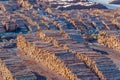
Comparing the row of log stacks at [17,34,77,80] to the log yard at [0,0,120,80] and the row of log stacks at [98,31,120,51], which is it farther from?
the row of log stacks at [98,31,120,51]

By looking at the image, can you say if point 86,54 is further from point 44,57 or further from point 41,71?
point 41,71

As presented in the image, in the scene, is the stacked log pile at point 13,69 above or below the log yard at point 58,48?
above

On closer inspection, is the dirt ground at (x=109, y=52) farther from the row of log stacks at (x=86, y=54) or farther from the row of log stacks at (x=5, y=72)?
the row of log stacks at (x=5, y=72)

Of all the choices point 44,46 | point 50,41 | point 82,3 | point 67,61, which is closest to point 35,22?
point 50,41

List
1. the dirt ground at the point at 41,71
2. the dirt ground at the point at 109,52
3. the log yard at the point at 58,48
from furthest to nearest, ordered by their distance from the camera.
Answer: the dirt ground at the point at 109,52 < the dirt ground at the point at 41,71 < the log yard at the point at 58,48

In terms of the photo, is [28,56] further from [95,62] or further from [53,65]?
[95,62]

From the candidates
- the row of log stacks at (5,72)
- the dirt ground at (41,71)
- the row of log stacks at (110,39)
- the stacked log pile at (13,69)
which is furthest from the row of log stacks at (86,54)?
the row of log stacks at (5,72)

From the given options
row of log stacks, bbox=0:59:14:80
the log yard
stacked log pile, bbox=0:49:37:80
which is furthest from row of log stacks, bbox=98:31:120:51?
row of log stacks, bbox=0:59:14:80
